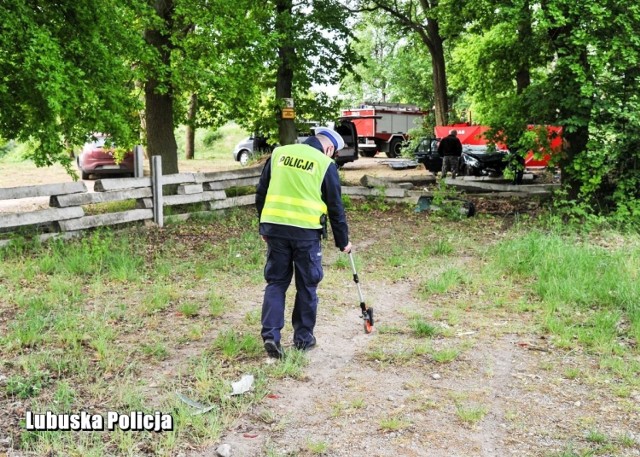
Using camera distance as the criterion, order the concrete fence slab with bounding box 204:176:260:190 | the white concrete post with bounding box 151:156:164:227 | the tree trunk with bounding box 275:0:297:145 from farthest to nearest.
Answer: the tree trunk with bounding box 275:0:297:145 → the concrete fence slab with bounding box 204:176:260:190 → the white concrete post with bounding box 151:156:164:227

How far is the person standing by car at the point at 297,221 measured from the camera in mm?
5520

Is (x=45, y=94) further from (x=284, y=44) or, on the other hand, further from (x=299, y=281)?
(x=284, y=44)

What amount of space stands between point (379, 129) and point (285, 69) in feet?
59.5

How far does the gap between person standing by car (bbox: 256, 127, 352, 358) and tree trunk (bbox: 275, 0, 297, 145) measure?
10772 mm

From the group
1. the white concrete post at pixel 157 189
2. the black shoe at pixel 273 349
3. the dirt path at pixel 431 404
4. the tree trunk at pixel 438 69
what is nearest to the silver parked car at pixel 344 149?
the tree trunk at pixel 438 69

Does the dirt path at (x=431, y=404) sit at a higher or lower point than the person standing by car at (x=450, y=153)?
lower

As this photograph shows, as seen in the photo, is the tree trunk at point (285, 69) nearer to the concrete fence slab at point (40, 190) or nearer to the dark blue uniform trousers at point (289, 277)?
the concrete fence slab at point (40, 190)

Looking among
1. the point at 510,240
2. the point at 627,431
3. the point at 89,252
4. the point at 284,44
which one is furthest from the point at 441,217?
the point at 627,431

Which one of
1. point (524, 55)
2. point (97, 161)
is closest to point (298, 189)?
point (524, 55)

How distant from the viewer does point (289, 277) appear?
5754mm

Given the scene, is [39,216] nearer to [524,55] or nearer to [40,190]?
[40,190]

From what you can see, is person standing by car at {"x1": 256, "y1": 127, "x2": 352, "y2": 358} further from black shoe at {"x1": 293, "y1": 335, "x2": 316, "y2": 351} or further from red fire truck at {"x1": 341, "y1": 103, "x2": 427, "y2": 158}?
red fire truck at {"x1": 341, "y1": 103, "x2": 427, "y2": 158}

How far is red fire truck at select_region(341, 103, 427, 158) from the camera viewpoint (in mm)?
34156

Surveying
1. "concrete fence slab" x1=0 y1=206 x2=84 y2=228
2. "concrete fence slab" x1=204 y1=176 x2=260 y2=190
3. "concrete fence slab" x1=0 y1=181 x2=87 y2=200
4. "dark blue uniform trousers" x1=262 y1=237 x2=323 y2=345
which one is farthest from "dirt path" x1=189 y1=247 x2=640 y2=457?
"concrete fence slab" x1=204 y1=176 x2=260 y2=190
